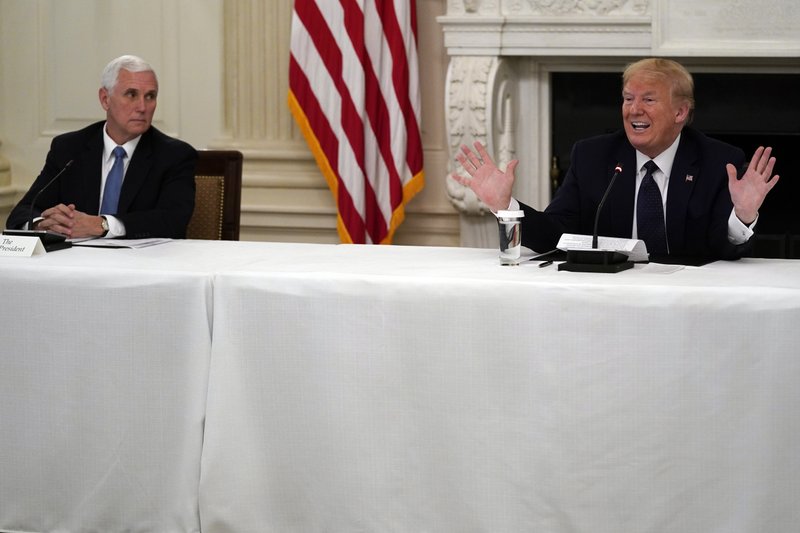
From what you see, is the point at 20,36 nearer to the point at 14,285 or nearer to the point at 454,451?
the point at 14,285

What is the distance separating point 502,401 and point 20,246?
1399 millimetres

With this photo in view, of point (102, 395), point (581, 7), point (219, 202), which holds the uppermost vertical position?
point (581, 7)

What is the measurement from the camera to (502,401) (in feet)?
8.45

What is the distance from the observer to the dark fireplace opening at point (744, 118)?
5.28m

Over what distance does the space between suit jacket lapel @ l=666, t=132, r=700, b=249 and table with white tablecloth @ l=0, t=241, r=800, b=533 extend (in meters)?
0.36

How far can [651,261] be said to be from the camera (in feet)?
9.77

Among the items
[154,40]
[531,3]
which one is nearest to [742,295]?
[531,3]

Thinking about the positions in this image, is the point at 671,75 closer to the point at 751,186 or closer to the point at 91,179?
the point at 751,186

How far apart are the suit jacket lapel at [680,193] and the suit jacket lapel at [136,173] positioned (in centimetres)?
174

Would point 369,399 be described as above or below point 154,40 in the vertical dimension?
below

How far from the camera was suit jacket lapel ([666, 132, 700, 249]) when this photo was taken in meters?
3.24

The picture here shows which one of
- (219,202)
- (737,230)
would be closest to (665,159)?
(737,230)

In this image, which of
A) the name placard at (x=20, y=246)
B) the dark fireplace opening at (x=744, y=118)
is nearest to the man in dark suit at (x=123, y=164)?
the name placard at (x=20, y=246)

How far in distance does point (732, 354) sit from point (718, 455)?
0.72 feet
